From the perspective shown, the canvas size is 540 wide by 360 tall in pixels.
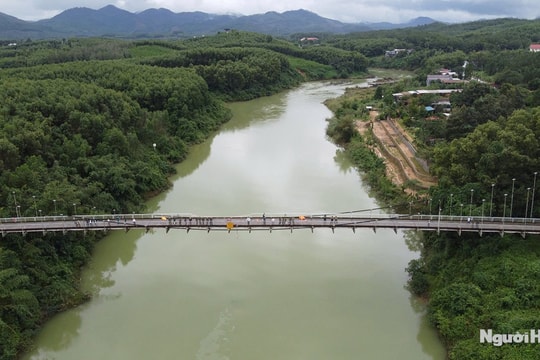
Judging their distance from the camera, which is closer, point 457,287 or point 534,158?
point 457,287

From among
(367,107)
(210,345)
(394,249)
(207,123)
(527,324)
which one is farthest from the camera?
(367,107)

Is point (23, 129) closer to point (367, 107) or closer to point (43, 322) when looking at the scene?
point (43, 322)

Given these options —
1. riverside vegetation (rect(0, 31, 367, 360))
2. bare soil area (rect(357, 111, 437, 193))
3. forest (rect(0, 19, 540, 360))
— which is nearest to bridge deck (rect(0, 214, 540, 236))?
forest (rect(0, 19, 540, 360))

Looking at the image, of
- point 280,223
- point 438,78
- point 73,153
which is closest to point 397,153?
point 280,223

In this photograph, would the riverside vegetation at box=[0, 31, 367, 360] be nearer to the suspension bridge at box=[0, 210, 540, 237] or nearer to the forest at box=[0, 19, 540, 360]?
the forest at box=[0, 19, 540, 360]

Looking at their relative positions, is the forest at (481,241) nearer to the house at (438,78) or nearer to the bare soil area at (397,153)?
the bare soil area at (397,153)

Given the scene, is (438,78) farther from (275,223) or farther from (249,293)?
(249,293)

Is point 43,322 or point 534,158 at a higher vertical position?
point 534,158

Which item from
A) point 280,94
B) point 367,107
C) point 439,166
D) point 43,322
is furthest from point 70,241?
point 280,94
